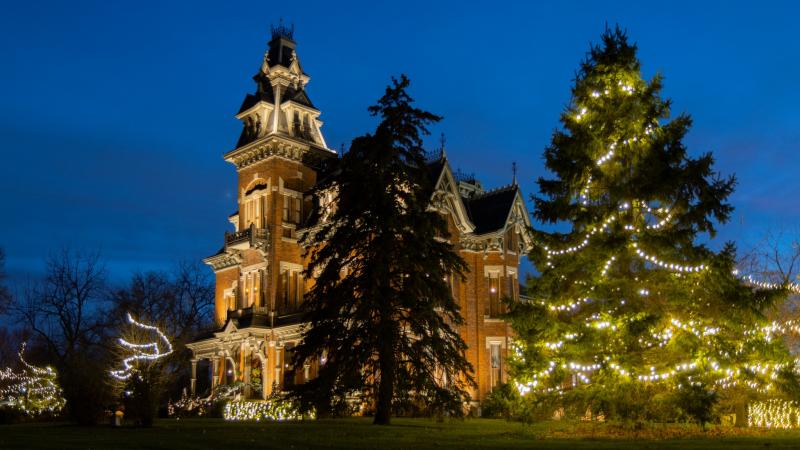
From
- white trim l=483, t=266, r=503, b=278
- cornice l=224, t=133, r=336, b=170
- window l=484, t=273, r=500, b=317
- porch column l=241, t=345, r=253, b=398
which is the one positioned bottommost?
porch column l=241, t=345, r=253, b=398

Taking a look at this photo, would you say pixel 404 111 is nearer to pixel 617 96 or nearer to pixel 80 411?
pixel 617 96

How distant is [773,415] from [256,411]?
2117cm

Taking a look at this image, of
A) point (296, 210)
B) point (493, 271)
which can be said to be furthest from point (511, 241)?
point (296, 210)

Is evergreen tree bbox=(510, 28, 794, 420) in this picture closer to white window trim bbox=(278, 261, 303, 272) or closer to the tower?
the tower

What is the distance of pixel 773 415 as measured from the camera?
2672cm

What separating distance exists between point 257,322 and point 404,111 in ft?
57.8

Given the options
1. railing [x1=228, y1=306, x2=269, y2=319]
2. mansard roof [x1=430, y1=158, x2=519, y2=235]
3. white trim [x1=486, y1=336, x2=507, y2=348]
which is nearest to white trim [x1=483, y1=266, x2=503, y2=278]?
mansard roof [x1=430, y1=158, x2=519, y2=235]

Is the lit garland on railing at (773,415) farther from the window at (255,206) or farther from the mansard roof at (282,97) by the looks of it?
the mansard roof at (282,97)

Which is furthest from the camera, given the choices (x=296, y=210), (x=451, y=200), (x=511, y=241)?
(x=511, y=241)

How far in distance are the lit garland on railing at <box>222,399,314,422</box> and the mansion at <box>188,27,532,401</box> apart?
7.39 ft

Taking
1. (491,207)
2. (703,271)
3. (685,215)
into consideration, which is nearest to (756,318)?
(703,271)

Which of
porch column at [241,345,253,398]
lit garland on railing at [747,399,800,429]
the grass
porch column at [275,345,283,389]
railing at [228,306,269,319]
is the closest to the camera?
the grass

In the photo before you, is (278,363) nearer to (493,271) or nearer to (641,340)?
(493,271)

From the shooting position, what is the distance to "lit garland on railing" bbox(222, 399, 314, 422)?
112 ft
